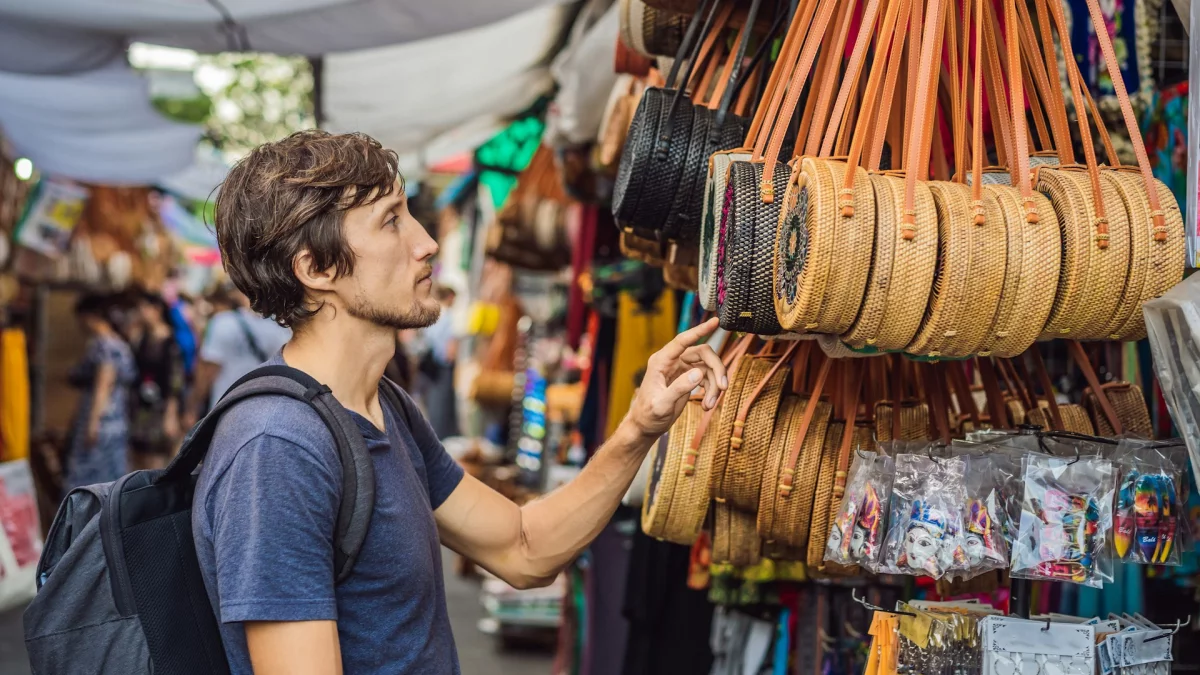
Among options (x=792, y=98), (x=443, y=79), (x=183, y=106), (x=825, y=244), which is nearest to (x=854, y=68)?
(x=792, y=98)

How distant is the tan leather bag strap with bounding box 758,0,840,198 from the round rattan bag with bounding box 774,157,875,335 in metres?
0.11

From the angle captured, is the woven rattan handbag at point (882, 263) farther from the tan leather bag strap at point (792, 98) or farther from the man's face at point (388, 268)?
the man's face at point (388, 268)

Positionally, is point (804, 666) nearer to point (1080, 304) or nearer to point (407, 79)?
point (1080, 304)

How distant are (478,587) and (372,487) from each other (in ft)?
24.2

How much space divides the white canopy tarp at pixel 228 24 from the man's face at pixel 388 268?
7.86ft

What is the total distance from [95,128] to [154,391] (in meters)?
3.72

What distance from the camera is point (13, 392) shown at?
7.92 m

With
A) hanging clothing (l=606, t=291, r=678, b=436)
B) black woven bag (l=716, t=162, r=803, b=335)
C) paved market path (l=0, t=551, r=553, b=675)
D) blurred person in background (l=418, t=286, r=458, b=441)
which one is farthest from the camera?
blurred person in background (l=418, t=286, r=458, b=441)

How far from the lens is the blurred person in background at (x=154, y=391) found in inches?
397

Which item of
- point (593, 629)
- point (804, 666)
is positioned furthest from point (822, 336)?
point (593, 629)

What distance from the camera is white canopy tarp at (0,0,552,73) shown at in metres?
4.19

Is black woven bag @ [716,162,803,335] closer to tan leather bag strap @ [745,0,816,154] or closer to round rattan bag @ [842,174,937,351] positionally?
tan leather bag strap @ [745,0,816,154]

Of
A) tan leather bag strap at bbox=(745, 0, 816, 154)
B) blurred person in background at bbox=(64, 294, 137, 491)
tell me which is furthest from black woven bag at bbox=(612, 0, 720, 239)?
blurred person in background at bbox=(64, 294, 137, 491)

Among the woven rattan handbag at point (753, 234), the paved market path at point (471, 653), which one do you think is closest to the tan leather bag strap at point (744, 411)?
the woven rattan handbag at point (753, 234)
